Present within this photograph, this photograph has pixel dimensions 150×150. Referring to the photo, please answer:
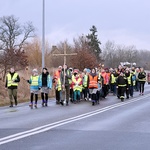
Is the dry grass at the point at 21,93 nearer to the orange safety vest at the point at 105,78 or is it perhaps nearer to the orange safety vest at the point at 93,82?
the orange safety vest at the point at 105,78

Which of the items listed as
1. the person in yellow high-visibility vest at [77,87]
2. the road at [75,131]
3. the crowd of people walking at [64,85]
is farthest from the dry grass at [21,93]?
the road at [75,131]

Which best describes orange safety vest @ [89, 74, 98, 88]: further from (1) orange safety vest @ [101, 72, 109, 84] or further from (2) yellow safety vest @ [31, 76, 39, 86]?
(1) orange safety vest @ [101, 72, 109, 84]

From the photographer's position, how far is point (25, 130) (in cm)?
1022

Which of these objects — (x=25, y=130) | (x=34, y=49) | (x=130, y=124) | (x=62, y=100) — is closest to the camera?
(x=25, y=130)

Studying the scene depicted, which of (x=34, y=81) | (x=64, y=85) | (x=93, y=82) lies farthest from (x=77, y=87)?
(x=34, y=81)

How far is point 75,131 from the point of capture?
399 inches

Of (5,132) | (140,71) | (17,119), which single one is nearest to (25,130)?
(5,132)

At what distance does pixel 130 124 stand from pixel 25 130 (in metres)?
3.24

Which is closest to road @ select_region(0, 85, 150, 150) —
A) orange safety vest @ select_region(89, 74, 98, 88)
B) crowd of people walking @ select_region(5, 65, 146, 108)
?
crowd of people walking @ select_region(5, 65, 146, 108)

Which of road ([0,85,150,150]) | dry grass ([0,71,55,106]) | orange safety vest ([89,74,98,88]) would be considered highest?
orange safety vest ([89,74,98,88])

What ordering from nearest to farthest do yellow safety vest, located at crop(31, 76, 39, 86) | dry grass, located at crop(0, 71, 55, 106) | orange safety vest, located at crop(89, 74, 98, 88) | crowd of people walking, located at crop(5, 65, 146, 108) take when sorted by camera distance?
yellow safety vest, located at crop(31, 76, 39, 86)
crowd of people walking, located at crop(5, 65, 146, 108)
orange safety vest, located at crop(89, 74, 98, 88)
dry grass, located at crop(0, 71, 55, 106)

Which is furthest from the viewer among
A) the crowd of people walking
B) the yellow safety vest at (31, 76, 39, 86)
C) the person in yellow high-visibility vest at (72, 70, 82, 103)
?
the person in yellow high-visibility vest at (72, 70, 82, 103)

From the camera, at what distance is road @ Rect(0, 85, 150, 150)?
829cm

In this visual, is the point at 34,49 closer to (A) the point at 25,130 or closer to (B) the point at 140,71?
(B) the point at 140,71
